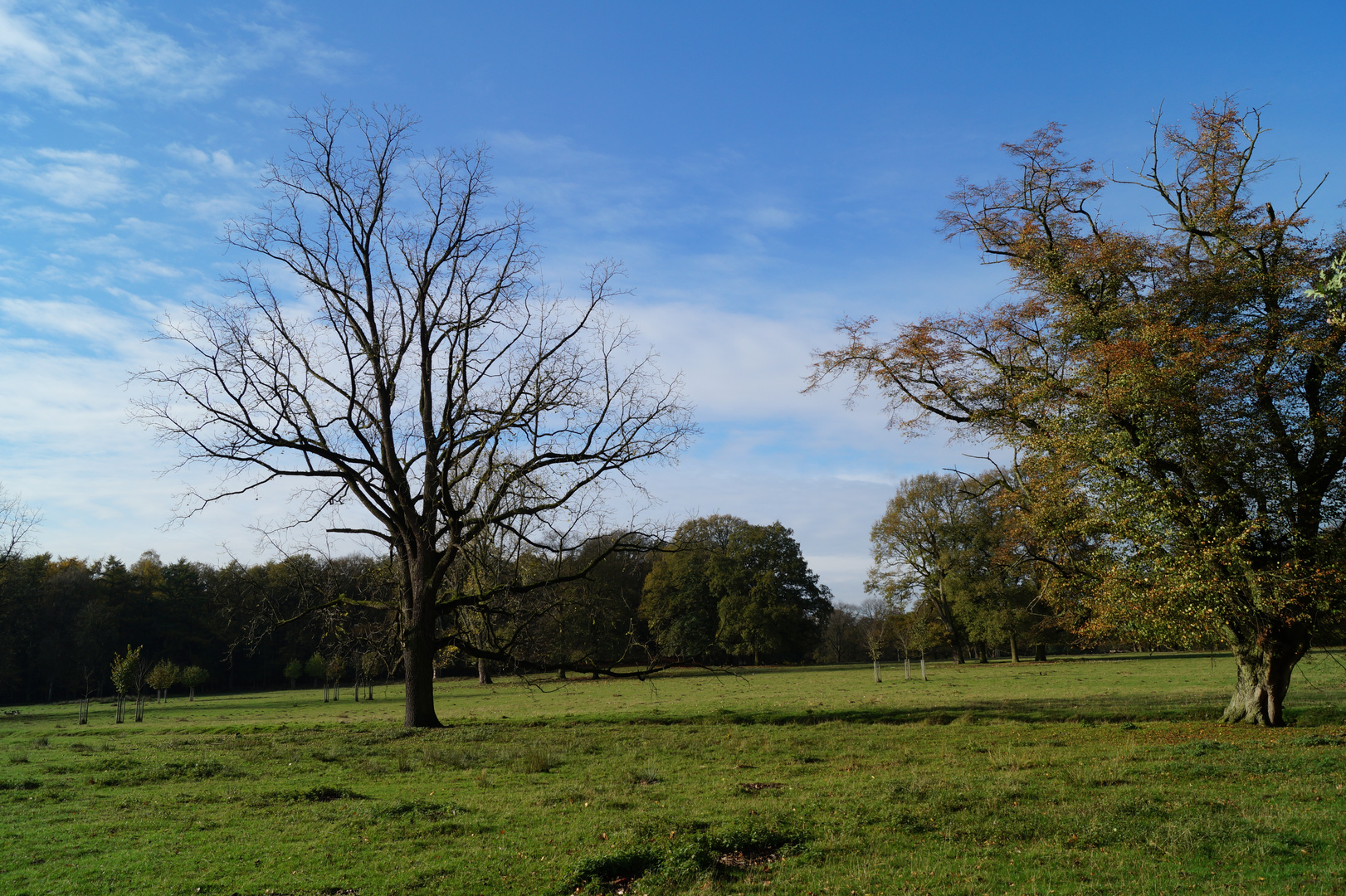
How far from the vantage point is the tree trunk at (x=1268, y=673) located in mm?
17828

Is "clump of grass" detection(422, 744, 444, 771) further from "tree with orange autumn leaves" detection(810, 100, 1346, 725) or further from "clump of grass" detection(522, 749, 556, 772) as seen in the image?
"tree with orange autumn leaves" detection(810, 100, 1346, 725)

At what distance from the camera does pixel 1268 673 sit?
18078 millimetres

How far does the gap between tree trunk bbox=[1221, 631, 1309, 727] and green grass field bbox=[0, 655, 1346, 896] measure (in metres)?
1.03

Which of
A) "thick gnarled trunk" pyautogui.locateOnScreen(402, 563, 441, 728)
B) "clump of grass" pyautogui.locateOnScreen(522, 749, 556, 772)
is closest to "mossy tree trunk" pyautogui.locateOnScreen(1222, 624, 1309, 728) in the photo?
"clump of grass" pyautogui.locateOnScreen(522, 749, 556, 772)

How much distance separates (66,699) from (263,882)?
75.5 meters

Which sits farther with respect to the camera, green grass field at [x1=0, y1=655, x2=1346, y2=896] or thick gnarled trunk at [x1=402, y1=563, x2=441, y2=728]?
thick gnarled trunk at [x1=402, y1=563, x2=441, y2=728]

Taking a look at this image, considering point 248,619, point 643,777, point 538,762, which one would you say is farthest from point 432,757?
point 248,619

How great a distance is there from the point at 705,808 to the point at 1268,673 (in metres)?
16.2

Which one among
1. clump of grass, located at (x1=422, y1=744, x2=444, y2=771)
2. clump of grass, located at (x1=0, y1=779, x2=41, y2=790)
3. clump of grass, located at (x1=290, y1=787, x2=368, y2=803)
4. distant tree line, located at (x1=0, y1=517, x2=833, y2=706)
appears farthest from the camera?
distant tree line, located at (x1=0, y1=517, x2=833, y2=706)

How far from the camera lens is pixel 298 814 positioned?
10.2 meters

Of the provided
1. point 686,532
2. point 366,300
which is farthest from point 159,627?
point 366,300

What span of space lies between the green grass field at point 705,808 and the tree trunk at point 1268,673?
1.03m

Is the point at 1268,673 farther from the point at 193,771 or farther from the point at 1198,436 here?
the point at 193,771

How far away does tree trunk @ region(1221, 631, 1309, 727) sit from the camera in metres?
17.8
